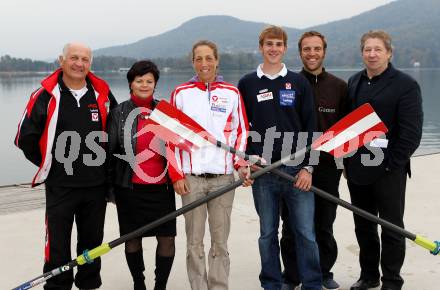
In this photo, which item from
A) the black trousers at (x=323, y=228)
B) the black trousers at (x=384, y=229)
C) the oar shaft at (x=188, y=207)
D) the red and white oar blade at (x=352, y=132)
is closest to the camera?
the oar shaft at (x=188, y=207)

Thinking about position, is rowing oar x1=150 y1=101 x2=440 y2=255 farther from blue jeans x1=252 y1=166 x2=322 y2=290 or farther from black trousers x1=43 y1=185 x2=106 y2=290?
black trousers x1=43 y1=185 x2=106 y2=290

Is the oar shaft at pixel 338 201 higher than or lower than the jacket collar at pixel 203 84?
lower

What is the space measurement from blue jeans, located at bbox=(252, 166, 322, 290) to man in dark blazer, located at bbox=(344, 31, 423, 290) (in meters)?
0.48

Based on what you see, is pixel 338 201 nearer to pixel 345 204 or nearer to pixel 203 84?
pixel 345 204

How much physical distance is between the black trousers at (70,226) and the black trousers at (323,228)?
4.56 ft

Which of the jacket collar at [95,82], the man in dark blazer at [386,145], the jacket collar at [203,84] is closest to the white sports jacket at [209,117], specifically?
the jacket collar at [203,84]

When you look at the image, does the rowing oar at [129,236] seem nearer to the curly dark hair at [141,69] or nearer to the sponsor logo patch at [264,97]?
the sponsor logo patch at [264,97]

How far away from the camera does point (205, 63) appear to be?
322 centimetres

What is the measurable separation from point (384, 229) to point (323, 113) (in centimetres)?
94

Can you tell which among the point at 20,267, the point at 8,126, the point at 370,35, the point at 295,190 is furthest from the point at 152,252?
the point at 8,126

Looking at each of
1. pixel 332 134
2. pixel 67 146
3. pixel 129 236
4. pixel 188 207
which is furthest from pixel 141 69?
pixel 332 134

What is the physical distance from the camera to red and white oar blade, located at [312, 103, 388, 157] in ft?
10.7

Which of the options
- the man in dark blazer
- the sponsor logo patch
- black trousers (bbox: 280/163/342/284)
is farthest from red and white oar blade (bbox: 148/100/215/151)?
the man in dark blazer

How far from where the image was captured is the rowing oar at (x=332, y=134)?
3203 mm
